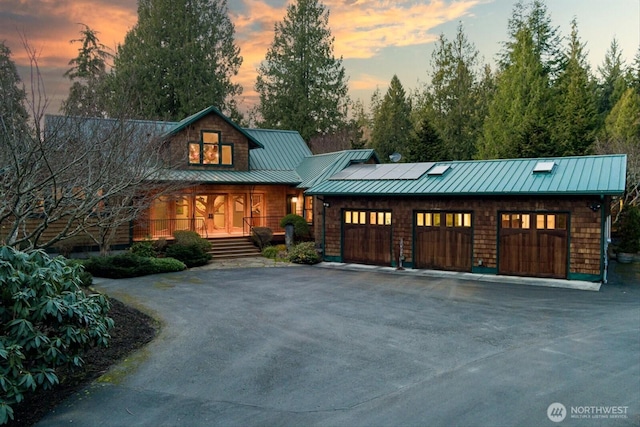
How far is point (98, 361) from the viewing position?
7.64 m

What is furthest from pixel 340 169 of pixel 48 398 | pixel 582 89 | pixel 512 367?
pixel 582 89

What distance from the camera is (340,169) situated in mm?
22781

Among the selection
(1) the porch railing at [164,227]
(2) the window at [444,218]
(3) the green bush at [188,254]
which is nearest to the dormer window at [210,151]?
(1) the porch railing at [164,227]

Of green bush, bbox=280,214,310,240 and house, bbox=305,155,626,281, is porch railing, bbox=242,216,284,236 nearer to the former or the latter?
green bush, bbox=280,214,310,240

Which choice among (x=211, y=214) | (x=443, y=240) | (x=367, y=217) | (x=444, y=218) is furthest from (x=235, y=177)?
(x=443, y=240)

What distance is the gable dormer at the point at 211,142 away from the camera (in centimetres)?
2289

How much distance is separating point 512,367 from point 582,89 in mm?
31117

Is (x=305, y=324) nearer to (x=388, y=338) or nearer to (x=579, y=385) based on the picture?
(x=388, y=338)

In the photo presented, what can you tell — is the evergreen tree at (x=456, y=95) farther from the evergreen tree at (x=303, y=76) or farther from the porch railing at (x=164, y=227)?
the porch railing at (x=164, y=227)

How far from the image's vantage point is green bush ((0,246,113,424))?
553cm

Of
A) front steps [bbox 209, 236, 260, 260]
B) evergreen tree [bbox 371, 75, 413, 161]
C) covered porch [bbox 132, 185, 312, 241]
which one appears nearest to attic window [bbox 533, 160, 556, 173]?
covered porch [bbox 132, 185, 312, 241]

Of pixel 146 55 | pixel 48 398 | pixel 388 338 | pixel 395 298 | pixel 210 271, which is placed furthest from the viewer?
pixel 146 55

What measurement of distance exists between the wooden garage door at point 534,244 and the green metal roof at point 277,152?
544 inches

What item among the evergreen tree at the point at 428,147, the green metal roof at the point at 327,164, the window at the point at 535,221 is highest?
the evergreen tree at the point at 428,147
